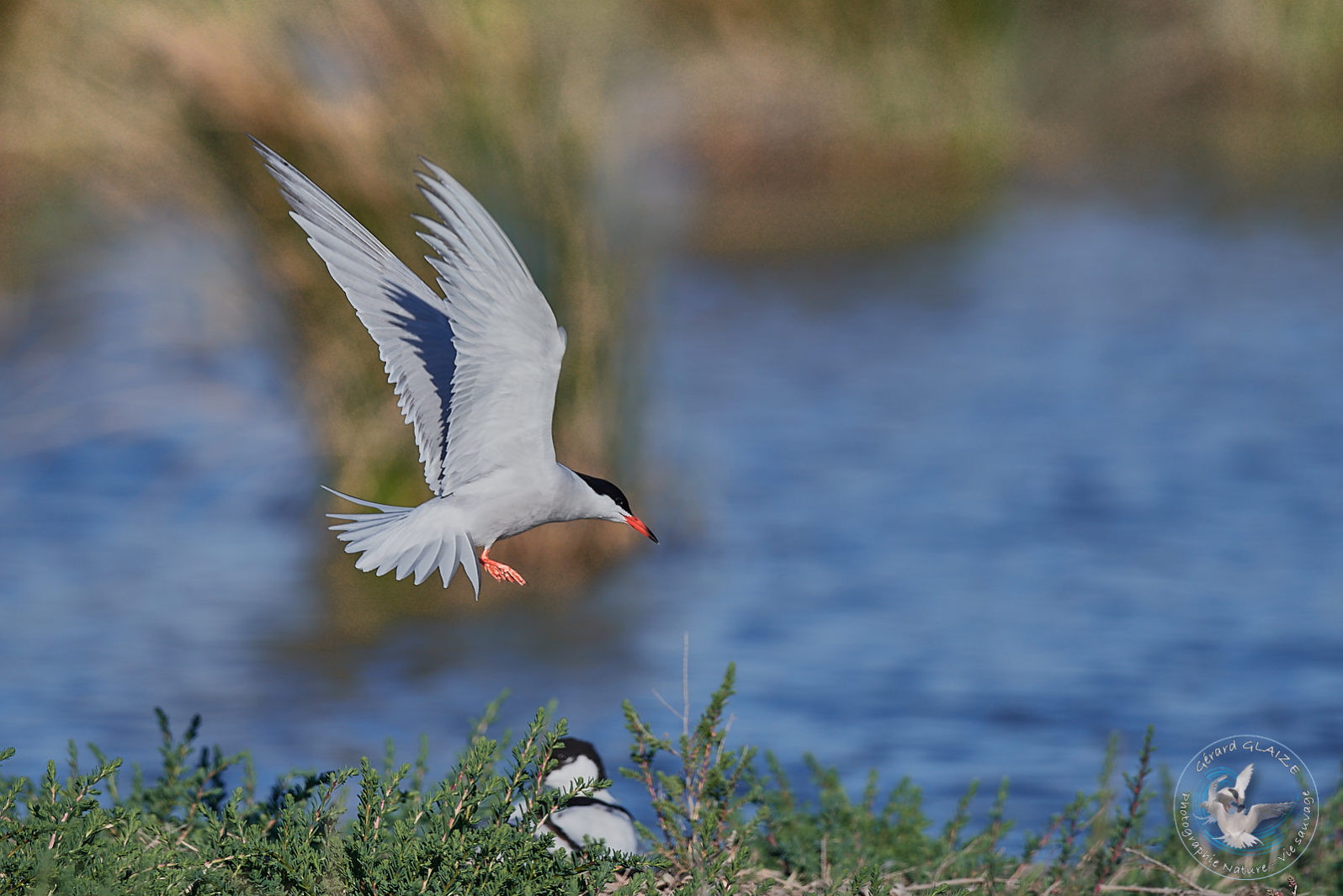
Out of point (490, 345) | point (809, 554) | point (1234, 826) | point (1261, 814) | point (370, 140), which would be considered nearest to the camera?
point (490, 345)

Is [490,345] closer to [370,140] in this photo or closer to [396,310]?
[396,310]

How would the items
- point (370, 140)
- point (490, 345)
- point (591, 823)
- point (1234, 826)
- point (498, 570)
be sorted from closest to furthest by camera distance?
point (490, 345) < point (498, 570) < point (591, 823) < point (1234, 826) < point (370, 140)

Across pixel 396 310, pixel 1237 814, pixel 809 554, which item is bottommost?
pixel 1237 814

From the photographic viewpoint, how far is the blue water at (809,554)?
26.5 feet

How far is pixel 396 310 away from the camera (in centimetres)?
393

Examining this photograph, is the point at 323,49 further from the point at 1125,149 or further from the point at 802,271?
the point at 1125,149

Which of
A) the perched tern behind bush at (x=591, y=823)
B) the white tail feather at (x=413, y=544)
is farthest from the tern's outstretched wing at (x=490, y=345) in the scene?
the perched tern behind bush at (x=591, y=823)

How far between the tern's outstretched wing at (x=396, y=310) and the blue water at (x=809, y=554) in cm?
353

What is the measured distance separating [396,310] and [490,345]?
0.45 m

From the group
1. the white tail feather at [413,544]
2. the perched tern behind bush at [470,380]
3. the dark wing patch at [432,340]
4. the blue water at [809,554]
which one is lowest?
the white tail feather at [413,544]

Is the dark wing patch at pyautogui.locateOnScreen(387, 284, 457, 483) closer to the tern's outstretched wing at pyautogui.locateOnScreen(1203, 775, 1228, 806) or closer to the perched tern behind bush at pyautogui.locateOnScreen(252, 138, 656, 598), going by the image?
the perched tern behind bush at pyautogui.locateOnScreen(252, 138, 656, 598)

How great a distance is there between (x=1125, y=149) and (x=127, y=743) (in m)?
15.9

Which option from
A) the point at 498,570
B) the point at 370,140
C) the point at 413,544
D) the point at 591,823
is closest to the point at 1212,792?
the point at 591,823

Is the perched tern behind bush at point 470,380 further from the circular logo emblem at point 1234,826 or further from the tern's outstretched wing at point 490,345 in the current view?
the circular logo emblem at point 1234,826
